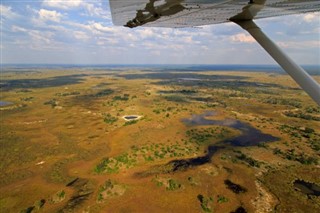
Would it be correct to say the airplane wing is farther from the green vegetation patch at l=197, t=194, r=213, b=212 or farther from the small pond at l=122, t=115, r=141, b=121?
the small pond at l=122, t=115, r=141, b=121

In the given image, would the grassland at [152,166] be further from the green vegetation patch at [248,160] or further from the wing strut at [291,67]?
the wing strut at [291,67]

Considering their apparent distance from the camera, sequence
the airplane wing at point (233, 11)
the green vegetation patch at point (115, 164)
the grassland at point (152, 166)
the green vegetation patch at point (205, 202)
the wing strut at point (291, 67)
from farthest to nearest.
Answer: the green vegetation patch at point (115, 164), the grassland at point (152, 166), the green vegetation patch at point (205, 202), the wing strut at point (291, 67), the airplane wing at point (233, 11)

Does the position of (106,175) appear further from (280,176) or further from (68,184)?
(280,176)

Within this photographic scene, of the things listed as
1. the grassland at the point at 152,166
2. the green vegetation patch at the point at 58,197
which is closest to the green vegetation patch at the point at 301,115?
the grassland at the point at 152,166

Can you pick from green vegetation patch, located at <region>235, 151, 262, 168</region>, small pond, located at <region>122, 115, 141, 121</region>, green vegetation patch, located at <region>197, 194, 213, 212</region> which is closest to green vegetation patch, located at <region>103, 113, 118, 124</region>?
small pond, located at <region>122, 115, 141, 121</region>

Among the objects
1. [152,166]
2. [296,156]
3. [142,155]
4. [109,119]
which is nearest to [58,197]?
[152,166]

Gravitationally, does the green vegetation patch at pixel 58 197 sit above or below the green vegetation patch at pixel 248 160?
below

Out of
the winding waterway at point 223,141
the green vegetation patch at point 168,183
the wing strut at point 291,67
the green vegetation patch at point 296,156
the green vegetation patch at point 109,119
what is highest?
the wing strut at point 291,67

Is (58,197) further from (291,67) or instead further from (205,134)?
(205,134)
